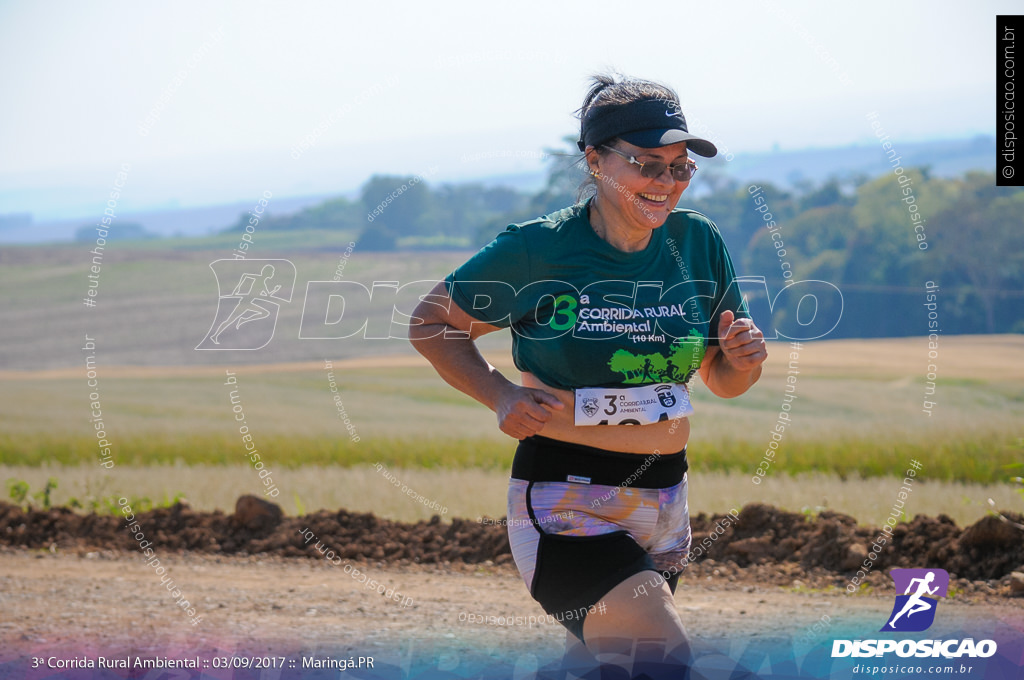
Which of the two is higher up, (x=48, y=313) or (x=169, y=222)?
(x=169, y=222)

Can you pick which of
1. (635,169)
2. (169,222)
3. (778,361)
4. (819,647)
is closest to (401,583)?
(819,647)

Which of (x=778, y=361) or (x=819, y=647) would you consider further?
(x=778, y=361)

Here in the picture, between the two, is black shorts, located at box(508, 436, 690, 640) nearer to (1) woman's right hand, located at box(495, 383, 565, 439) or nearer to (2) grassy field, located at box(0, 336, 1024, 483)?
(1) woman's right hand, located at box(495, 383, 565, 439)

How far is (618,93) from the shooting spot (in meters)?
3.06

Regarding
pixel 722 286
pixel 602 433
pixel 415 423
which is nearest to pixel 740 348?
pixel 722 286

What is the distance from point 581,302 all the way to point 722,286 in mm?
557

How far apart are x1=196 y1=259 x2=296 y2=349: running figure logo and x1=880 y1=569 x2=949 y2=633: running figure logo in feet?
37.9

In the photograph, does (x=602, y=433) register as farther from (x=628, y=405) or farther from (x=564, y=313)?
(x=564, y=313)

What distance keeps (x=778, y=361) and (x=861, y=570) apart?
30.9ft

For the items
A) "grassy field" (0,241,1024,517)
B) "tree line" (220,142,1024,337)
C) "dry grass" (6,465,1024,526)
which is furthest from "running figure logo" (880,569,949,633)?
"tree line" (220,142,1024,337)

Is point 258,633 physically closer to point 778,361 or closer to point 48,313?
point 778,361

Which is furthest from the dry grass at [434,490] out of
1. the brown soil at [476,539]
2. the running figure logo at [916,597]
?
the running figure logo at [916,597]

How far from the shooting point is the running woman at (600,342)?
116 inches

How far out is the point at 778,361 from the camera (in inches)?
614
